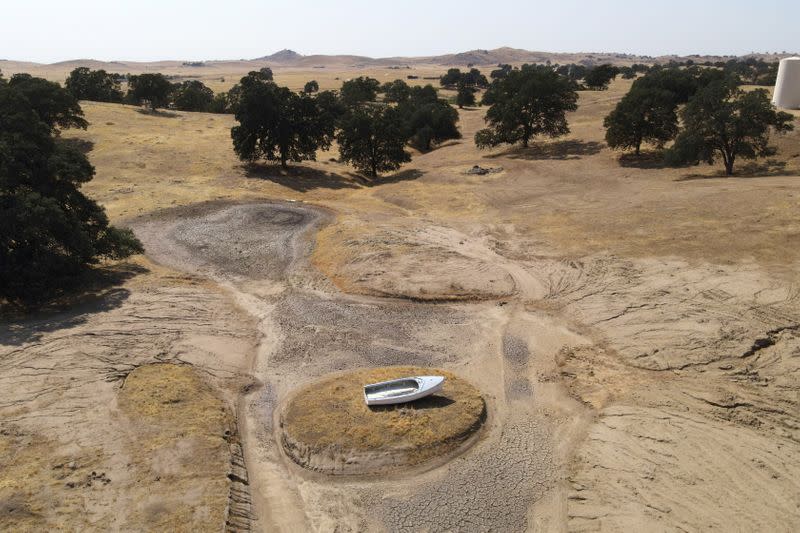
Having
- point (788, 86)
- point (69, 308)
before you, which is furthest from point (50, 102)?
point (788, 86)

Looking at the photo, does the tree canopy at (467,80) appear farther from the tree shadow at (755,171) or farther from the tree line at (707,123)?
the tree shadow at (755,171)

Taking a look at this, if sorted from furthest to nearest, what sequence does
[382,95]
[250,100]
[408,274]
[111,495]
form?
[382,95], [250,100], [408,274], [111,495]

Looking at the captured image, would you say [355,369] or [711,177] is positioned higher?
[711,177]

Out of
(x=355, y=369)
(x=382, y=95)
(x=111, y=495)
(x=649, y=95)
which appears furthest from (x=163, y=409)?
(x=382, y=95)

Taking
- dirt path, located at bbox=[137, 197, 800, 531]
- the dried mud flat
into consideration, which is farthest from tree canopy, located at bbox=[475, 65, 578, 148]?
the dried mud flat

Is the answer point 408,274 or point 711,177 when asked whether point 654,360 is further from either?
point 711,177

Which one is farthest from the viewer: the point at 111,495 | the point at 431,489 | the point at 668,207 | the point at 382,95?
the point at 382,95
